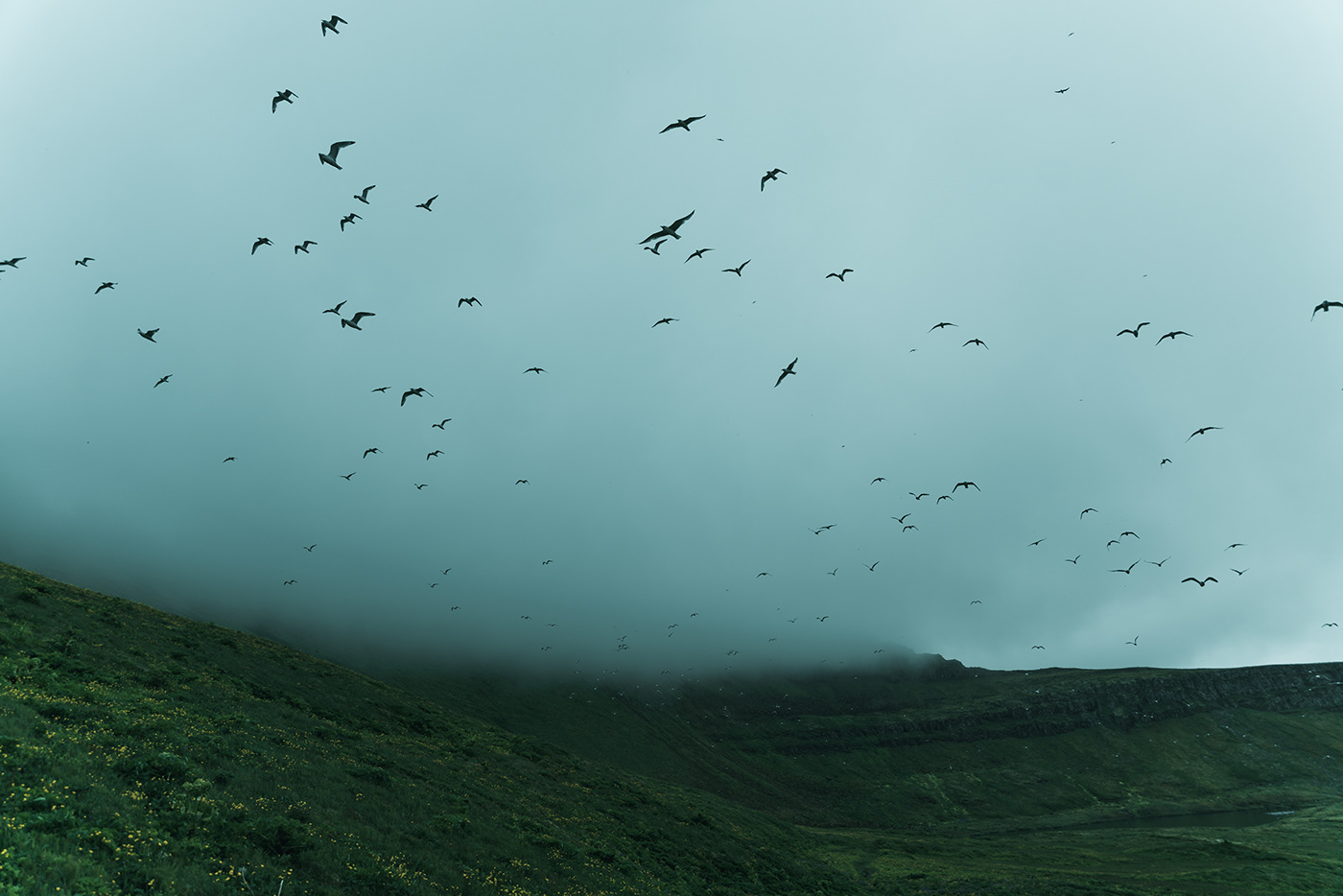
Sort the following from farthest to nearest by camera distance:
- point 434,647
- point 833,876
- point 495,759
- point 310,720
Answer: point 434,647 < point 833,876 < point 495,759 < point 310,720

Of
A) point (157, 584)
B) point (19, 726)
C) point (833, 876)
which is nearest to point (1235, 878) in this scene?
point (833, 876)

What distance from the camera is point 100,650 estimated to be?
3225 centimetres

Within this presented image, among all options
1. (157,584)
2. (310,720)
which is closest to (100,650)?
(310,720)

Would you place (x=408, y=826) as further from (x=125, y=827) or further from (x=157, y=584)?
(x=157, y=584)

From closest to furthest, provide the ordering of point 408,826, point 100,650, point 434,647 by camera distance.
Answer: point 408,826 → point 100,650 → point 434,647

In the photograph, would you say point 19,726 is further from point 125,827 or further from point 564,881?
point 564,881

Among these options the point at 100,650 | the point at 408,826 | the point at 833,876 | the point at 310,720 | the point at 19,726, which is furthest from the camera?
the point at 833,876

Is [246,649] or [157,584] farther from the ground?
[246,649]

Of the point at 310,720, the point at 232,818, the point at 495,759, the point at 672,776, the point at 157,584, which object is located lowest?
the point at 672,776

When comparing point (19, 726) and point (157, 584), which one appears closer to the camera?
point (19, 726)

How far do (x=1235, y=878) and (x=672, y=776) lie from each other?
365 ft

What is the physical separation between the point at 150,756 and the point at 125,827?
5387 millimetres

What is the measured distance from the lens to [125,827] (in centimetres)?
1538

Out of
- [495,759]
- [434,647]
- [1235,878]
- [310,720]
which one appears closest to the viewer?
[310,720]
